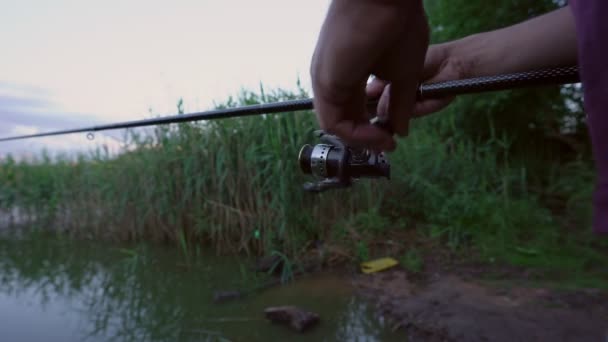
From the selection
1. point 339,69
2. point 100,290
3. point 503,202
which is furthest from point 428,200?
point 339,69

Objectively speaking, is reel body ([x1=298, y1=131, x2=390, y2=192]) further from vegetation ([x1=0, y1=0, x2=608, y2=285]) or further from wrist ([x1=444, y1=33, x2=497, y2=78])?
vegetation ([x1=0, y1=0, x2=608, y2=285])

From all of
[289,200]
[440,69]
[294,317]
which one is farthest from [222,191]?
[440,69]

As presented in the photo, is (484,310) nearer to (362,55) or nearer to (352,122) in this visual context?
(352,122)

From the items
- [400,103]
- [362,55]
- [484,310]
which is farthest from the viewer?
[484,310]

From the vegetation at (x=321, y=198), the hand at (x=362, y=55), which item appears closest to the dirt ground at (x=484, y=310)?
the vegetation at (x=321, y=198)

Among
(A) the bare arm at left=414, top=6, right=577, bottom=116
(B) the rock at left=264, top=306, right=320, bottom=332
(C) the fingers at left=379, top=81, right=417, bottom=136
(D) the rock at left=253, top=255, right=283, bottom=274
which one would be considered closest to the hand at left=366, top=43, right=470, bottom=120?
(A) the bare arm at left=414, top=6, right=577, bottom=116

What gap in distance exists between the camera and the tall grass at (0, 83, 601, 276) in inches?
111

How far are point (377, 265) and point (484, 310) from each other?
80cm

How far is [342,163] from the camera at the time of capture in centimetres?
93

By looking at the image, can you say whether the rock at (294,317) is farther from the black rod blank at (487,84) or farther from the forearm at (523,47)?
the forearm at (523,47)

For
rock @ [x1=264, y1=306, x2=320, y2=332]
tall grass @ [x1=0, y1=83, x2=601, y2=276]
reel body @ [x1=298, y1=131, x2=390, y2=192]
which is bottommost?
rock @ [x1=264, y1=306, x2=320, y2=332]

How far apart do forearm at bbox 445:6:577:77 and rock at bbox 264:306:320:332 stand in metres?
1.34

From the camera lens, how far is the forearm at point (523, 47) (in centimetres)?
86

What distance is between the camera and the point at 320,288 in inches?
94.0
